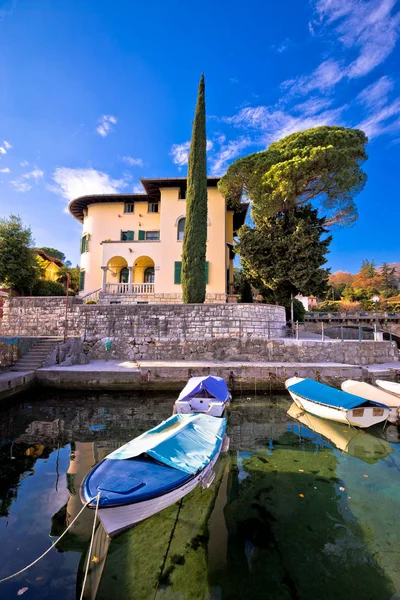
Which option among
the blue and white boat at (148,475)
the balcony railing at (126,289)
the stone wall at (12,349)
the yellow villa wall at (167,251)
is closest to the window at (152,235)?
the yellow villa wall at (167,251)

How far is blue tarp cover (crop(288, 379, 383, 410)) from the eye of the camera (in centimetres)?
826

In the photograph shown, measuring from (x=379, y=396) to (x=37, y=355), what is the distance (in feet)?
46.5

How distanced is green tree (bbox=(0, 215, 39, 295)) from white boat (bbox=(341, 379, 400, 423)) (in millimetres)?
20731

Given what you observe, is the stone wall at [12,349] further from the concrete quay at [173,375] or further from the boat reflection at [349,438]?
the boat reflection at [349,438]

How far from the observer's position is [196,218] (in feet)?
57.6

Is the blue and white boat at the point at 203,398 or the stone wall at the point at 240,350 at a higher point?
the stone wall at the point at 240,350

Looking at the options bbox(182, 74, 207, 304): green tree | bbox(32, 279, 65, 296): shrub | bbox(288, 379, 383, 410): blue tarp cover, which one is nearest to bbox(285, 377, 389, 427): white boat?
bbox(288, 379, 383, 410): blue tarp cover

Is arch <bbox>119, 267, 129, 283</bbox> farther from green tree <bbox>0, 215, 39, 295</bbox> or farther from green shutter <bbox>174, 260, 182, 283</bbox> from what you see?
green tree <bbox>0, 215, 39, 295</bbox>

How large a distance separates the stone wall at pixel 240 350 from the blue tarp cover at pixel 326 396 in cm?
413

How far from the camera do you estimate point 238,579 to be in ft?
11.0

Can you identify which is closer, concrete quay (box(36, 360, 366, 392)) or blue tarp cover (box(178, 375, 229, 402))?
blue tarp cover (box(178, 375, 229, 402))

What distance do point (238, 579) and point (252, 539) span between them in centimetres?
72

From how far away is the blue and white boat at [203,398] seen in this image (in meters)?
7.98

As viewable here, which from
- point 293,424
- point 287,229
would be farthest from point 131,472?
point 287,229
